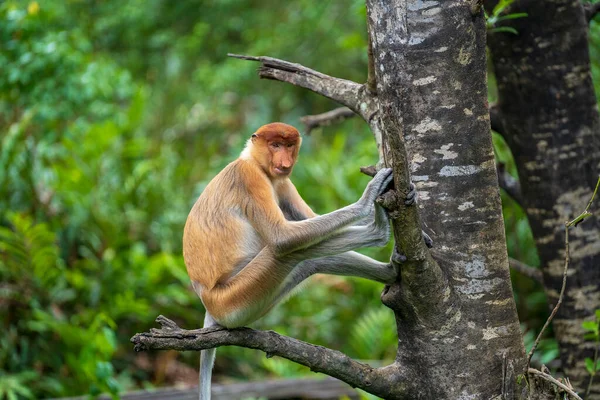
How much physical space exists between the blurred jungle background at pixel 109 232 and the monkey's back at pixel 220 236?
4.41 ft

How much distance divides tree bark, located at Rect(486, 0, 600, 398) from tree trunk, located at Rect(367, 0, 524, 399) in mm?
954

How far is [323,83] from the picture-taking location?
9.65ft

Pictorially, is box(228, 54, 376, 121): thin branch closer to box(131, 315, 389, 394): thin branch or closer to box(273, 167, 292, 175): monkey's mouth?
box(273, 167, 292, 175): monkey's mouth

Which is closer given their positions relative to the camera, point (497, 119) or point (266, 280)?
point (266, 280)

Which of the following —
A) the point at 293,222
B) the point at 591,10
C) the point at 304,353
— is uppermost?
the point at 591,10

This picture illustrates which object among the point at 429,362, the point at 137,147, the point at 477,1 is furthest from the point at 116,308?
the point at 477,1

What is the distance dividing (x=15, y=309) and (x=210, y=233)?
321 centimetres

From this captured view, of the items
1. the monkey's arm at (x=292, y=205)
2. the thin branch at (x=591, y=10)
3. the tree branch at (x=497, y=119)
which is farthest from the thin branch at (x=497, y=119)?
the monkey's arm at (x=292, y=205)

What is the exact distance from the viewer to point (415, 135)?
7.79 ft

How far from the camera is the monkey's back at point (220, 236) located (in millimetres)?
2926

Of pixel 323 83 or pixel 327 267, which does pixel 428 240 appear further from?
pixel 323 83

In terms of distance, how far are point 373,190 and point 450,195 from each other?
0.32 m

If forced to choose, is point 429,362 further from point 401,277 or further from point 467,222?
point 467,222

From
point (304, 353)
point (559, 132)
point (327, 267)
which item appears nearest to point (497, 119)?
point (559, 132)
